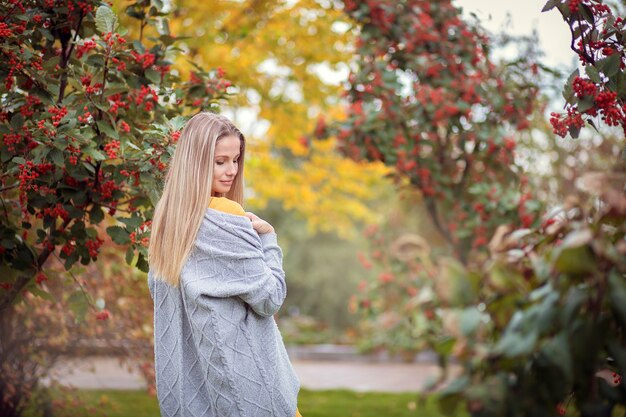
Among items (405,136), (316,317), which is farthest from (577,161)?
(316,317)

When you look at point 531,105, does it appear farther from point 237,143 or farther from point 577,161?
point 577,161

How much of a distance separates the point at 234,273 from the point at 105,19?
50.0 inches

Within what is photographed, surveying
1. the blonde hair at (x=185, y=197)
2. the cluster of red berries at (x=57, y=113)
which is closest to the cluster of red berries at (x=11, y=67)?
the cluster of red berries at (x=57, y=113)

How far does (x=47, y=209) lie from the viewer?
303 centimetres

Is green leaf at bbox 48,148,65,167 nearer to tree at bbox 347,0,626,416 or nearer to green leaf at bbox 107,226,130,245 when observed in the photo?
green leaf at bbox 107,226,130,245

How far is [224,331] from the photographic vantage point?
2217mm

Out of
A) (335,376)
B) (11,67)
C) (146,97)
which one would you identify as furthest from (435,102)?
(335,376)

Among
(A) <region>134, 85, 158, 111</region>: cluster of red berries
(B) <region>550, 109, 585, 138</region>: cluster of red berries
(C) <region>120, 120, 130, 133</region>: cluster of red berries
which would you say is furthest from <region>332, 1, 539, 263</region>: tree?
(B) <region>550, 109, 585, 138</region>: cluster of red berries

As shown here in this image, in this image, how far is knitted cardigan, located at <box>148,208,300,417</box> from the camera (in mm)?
2221

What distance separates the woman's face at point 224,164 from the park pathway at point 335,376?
4.63 meters

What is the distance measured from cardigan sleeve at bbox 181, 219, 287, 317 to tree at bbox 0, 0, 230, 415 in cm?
62

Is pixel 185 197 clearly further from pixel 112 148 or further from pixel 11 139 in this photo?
pixel 11 139

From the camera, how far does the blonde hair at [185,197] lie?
7.50 feet

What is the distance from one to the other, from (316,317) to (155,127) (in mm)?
13084
